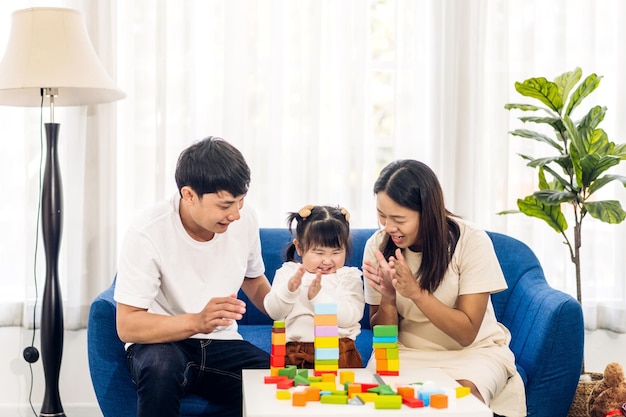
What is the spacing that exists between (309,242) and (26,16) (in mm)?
1303

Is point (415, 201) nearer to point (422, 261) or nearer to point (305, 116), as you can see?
point (422, 261)

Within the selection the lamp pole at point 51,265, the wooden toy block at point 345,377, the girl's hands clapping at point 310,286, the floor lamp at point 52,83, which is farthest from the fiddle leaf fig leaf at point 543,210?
the lamp pole at point 51,265

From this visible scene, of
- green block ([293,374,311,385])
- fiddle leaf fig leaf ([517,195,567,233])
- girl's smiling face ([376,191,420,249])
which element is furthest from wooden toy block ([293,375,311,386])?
fiddle leaf fig leaf ([517,195,567,233])

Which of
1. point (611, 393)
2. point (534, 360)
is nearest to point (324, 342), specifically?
point (534, 360)

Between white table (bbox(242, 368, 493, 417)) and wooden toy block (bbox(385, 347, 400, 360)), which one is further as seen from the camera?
wooden toy block (bbox(385, 347, 400, 360))

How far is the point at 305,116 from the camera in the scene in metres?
3.36

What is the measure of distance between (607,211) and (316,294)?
122 cm

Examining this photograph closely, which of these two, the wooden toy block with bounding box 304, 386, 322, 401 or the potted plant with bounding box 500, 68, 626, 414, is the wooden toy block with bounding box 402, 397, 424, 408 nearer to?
the wooden toy block with bounding box 304, 386, 322, 401

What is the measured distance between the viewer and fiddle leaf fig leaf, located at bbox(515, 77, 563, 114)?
292 cm

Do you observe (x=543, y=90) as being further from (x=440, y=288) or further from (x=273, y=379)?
(x=273, y=379)

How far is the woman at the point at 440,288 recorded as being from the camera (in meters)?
2.31

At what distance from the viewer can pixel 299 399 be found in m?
1.77

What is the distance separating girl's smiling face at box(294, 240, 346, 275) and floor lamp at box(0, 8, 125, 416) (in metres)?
1.01

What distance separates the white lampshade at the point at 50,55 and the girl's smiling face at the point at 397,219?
1.12 m
